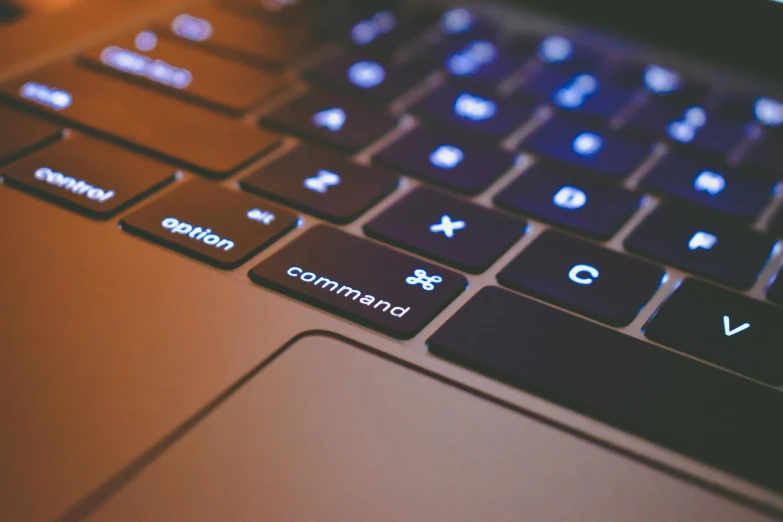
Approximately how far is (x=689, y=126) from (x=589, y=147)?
8 cm

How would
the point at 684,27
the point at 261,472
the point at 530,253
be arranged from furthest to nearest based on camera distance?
1. the point at 684,27
2. the point at 530,253
3. the point at 261,472

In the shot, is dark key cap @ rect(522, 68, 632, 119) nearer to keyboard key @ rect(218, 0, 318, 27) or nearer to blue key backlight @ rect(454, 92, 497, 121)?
blue key backlight @ rect(454, 92, 497, 121)

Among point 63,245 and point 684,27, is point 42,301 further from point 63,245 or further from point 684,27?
point 684,27

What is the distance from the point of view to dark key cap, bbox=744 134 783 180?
47 cm

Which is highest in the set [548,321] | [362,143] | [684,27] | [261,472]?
[684,27]

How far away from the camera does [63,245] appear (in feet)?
1.26

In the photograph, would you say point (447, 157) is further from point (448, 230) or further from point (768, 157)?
point (768, 157)

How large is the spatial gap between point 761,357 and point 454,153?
212mm

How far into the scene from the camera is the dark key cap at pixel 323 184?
0.42 meters

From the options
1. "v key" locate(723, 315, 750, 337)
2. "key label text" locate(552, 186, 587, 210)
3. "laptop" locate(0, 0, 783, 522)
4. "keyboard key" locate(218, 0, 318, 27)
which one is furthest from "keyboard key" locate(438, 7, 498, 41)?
"v key" locate(723, 315, 750, 337)

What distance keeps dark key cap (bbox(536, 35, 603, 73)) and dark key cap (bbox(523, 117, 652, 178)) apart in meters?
0.08

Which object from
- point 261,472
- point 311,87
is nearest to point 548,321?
point 261,472

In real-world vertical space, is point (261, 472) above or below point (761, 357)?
below

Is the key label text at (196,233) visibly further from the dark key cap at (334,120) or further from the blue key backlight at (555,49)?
the blue key backlight at (555,49)
